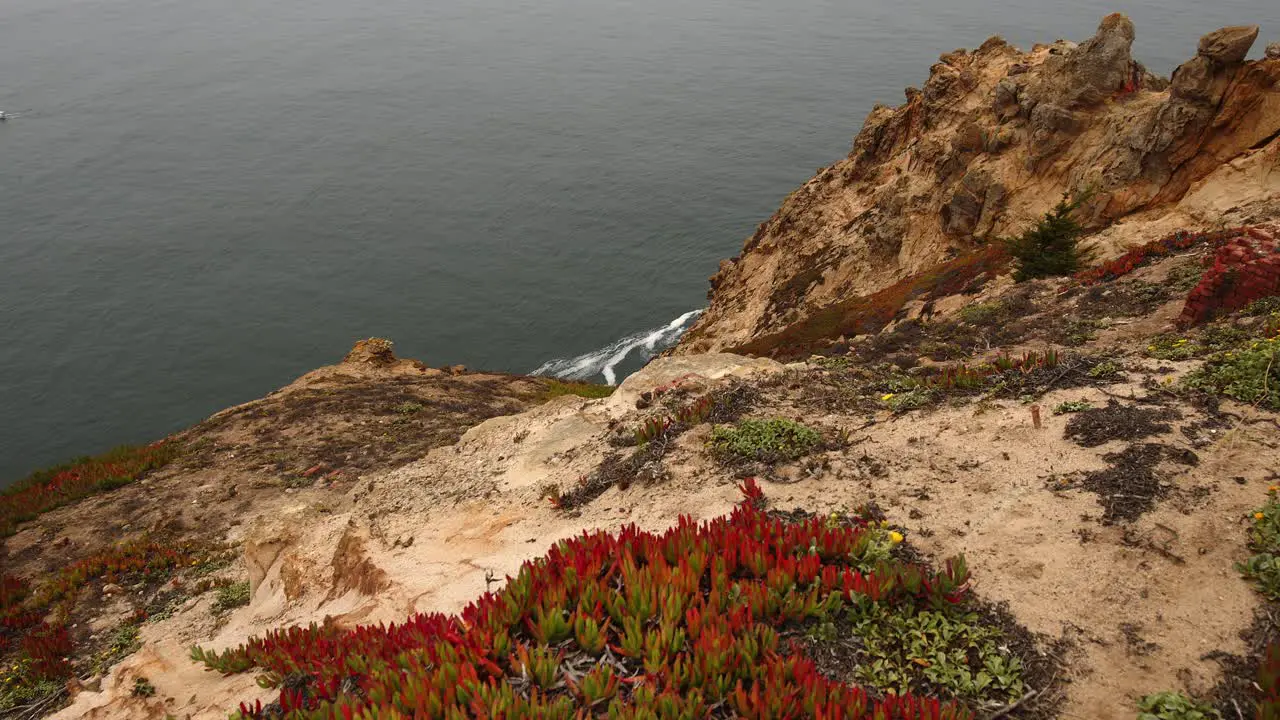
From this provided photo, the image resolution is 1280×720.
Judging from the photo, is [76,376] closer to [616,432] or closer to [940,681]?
[616,432]

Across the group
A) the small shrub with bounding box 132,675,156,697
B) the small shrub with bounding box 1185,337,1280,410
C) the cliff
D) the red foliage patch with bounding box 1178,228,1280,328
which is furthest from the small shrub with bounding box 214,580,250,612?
the red foliage patch with bounding box 1178,228,1280,328

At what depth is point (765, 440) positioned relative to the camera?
10.6m

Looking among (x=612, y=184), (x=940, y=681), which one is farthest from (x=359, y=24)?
(x=940, y=681)

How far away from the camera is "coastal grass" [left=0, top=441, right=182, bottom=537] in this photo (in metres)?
20.0

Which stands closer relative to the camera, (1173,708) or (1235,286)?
(1173,708)

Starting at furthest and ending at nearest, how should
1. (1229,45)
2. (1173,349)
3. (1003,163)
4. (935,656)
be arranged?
(1003,163) → (1229,45) → (1173,349) → (935,656)

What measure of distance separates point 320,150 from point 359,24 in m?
80.8

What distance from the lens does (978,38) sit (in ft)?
358

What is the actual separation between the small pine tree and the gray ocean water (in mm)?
29844

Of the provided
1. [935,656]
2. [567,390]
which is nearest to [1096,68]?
[567,390]

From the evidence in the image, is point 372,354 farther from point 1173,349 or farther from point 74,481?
point 1173,349

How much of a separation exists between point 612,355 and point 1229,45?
118 ft

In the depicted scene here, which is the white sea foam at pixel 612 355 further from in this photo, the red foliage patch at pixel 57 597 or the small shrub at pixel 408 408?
the red foliage patch at pixel 57 597

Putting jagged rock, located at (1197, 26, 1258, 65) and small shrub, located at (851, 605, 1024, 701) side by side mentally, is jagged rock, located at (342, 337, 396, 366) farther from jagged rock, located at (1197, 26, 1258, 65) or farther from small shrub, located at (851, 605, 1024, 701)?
jagged rock, located at (1197, 26, 1258, 65)
